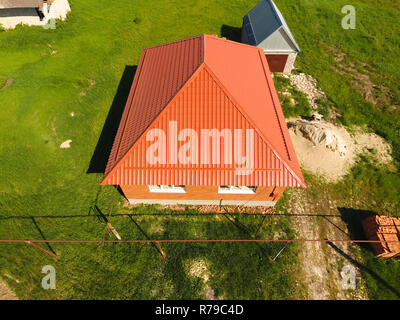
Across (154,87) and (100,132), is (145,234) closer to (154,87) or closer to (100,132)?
(154,87)

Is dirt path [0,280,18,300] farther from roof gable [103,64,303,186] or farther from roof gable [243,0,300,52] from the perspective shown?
roof gable [243,0,300,52]

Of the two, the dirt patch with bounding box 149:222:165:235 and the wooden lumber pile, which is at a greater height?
the wooden lumber pile

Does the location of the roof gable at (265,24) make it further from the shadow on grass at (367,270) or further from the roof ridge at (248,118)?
the shadow on grass at (367,270)

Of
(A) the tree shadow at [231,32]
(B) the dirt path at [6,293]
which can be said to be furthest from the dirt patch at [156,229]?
(A) the tree shadow at [231,32]

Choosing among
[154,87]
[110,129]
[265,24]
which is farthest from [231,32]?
[110,129]

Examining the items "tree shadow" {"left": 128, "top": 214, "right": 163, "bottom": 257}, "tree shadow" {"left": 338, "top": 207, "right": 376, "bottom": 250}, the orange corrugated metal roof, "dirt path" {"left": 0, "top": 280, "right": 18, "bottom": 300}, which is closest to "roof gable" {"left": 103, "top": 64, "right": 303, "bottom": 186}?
the orange corrugated metal roof

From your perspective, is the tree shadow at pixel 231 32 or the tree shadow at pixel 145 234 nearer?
the tree shadow at pixel 145 234

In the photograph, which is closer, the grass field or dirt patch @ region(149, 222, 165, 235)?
the grass field
